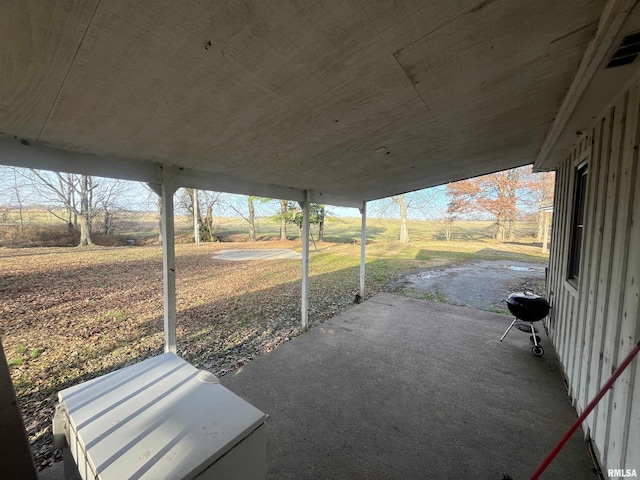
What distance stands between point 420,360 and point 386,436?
1311 mm

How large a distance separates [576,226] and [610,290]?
1.67 metres

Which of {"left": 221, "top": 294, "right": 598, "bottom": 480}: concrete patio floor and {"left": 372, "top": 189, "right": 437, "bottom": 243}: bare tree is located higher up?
{"left": 372, "top": 189, "right": 437, "bottom": 243}: bare tree

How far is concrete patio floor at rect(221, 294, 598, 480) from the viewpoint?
1.74 meters

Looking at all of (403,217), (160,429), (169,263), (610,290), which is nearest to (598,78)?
(610,290)

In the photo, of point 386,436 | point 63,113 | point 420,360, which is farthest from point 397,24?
point 420,360

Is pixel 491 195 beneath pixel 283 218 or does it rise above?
above

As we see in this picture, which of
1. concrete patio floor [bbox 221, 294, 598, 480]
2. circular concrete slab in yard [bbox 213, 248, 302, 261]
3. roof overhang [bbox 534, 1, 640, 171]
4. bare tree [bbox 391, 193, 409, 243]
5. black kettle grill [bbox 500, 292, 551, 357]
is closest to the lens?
roof overhang [bbox 534, 1, 640, 171]

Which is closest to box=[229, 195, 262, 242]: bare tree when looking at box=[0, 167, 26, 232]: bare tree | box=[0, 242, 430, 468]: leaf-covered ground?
box=[0, 242, 430, 468]: leaf-covered ground

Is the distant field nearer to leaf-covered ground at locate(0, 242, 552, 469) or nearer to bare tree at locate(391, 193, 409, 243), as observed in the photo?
leaf-covered ground at locate(0, 242, 552, 469)

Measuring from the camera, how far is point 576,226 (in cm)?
290

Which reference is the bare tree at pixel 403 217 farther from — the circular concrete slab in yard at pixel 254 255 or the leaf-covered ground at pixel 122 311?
the leaf-covered ground at pixel 122 311

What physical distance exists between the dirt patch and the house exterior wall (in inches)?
129

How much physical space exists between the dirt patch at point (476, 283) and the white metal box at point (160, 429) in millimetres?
5405

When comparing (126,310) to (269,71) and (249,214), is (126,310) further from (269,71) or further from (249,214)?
(249,214)
